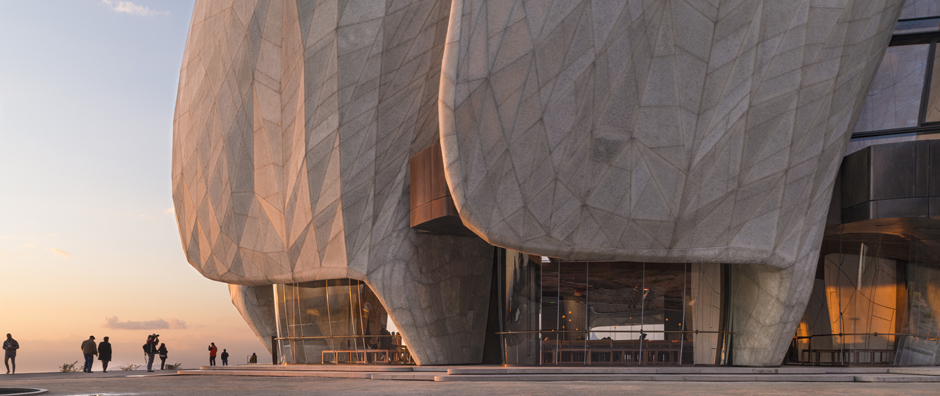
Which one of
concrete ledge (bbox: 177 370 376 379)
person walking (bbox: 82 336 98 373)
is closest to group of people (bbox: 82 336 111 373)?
person walking (bbox: 82 336 98 373)

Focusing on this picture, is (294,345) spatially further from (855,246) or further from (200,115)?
(855,246)

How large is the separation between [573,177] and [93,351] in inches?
709

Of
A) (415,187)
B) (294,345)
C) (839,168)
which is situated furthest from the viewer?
(294,345)

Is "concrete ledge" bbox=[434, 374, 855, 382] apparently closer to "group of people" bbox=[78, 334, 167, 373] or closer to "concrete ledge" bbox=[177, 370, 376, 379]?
"concrete ledge" bbox=[177, 370, 376, 379]

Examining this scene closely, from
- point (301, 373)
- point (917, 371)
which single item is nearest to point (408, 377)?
point (301, 373)

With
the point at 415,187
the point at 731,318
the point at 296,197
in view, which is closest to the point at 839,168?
the point at 731,318


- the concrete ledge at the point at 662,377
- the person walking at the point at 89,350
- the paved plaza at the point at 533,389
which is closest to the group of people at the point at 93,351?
the person walking at the point at 89,350

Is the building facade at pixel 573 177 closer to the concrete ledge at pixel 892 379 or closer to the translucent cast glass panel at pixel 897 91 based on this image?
the translucent cast glass panel at pixel 897 91

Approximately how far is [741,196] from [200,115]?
63.6ft

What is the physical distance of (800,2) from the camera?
18.2 metres

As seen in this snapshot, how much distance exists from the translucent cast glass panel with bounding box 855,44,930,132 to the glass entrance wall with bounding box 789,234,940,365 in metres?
3.39

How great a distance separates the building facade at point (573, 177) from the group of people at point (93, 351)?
457cm

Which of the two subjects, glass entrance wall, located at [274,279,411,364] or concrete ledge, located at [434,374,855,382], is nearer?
concrete ledge, located at [434,374,855,382]

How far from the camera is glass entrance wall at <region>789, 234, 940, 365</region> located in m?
23.0
